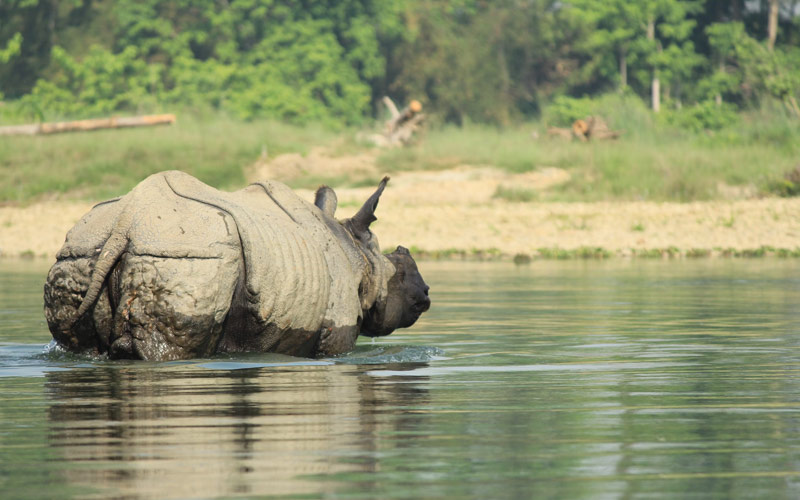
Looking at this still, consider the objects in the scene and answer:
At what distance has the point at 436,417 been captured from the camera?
641cm

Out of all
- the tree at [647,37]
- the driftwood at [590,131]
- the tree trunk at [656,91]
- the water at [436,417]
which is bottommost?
the water at [436,417]

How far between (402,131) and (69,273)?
91.9ft

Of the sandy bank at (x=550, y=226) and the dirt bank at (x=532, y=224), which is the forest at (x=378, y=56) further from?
the sandy bank at (x=550, y=226)

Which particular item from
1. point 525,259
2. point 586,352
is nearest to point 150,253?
point 586,352

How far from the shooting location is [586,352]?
9.52 m

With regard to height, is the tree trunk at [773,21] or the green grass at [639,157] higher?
the tree trunk at [773,21]

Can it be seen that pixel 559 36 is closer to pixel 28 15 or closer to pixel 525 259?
pixel 28 15

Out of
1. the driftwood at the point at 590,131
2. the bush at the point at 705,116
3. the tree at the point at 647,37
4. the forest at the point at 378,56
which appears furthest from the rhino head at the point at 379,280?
the tree at the point at 647,37

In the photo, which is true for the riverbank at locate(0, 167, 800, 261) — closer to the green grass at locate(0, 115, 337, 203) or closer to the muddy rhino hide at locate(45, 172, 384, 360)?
the green grass at locate(0, 115, 337, 203)

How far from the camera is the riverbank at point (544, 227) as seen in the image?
906 inches

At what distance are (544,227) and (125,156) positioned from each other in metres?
12.5

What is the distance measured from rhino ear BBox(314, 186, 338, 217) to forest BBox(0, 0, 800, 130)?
3567cm

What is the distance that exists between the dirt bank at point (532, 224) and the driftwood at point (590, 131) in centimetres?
589

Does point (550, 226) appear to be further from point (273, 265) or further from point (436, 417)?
point (436, 417)
